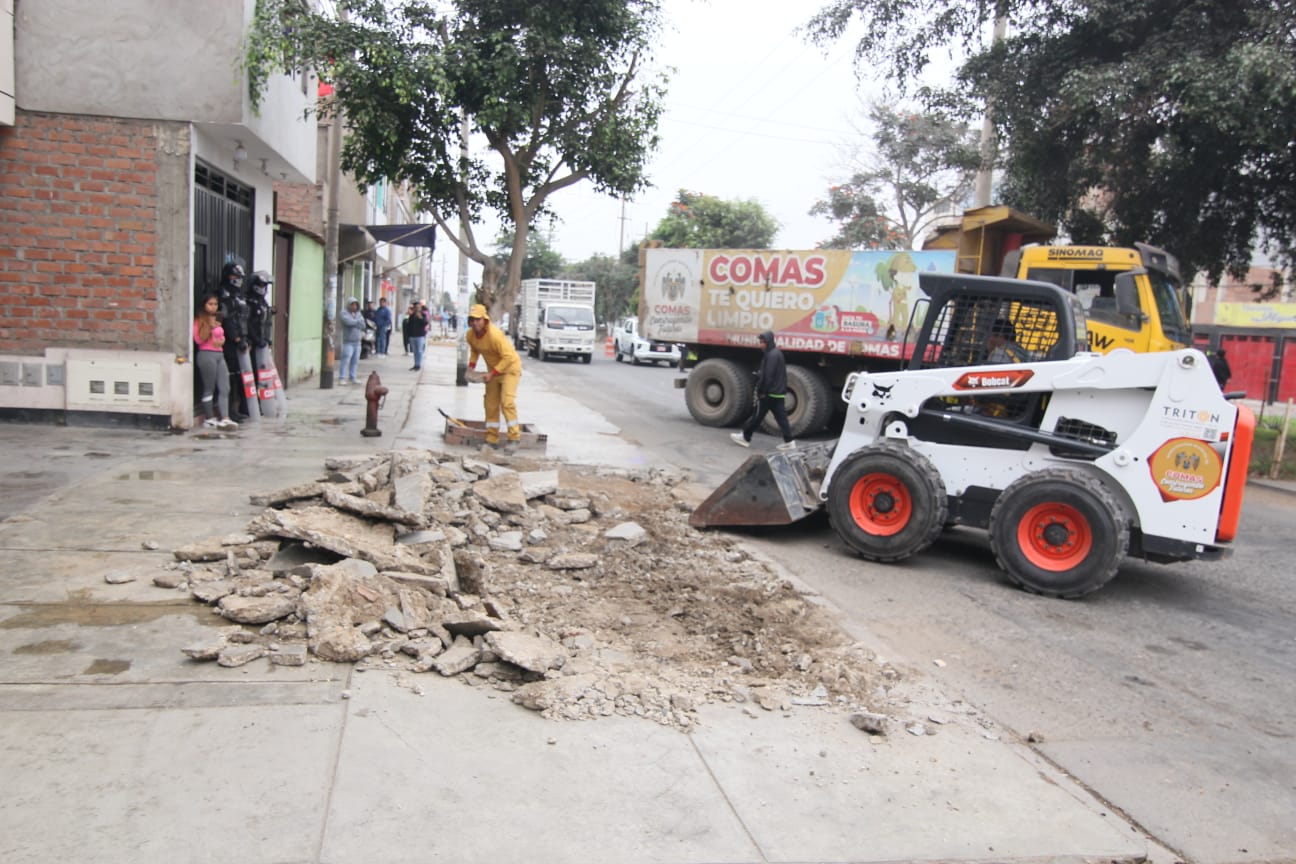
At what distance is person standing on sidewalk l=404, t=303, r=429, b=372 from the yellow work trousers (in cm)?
1463

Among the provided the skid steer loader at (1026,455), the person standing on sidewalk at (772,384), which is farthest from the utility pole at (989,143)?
the skid steer loader at (1026,455)

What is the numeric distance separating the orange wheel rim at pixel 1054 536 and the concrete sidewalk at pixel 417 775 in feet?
8.88

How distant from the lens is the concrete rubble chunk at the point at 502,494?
7828 millimetres

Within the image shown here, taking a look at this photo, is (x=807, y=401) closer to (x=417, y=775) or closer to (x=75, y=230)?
(x=75, y=230)

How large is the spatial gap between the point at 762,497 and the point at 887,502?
0.99 meters

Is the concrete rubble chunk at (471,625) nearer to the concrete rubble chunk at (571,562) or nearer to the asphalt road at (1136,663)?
the concrete rubble chunk at (571,562)

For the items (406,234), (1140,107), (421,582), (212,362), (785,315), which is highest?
(1140,107)

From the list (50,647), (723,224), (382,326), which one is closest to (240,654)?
(50,647)

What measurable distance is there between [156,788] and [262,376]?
10502mm

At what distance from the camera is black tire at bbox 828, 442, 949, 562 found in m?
7.29

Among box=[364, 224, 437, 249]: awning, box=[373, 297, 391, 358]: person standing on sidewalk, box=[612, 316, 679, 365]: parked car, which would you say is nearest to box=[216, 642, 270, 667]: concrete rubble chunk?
box=[364, 224, 437, 249]: awning

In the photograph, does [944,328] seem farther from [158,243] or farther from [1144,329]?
[158,243]

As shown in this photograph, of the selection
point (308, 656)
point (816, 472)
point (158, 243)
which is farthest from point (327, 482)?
point (158, 243)

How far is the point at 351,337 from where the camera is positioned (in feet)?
67.5
